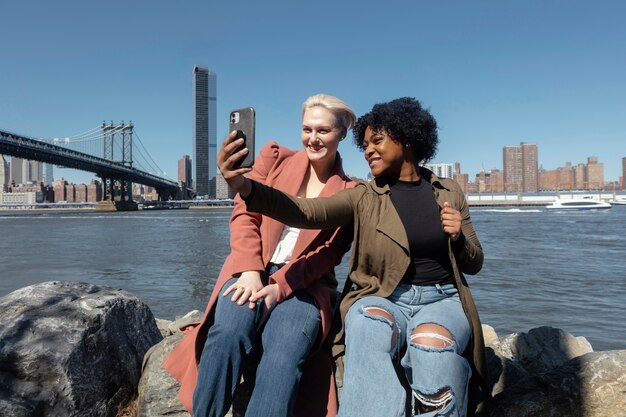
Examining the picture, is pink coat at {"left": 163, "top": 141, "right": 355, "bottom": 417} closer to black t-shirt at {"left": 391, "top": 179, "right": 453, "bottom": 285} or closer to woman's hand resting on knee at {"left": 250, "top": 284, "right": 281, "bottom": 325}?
woman's hand resting on knee at {"left": 250, "top": 284, "right": 281, "bottom": 325}

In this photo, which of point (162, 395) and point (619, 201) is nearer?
point (162, 395)

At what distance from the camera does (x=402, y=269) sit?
176 cm

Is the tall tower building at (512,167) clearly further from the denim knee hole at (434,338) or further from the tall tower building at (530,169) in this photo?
the denim knee hole at (434,338)

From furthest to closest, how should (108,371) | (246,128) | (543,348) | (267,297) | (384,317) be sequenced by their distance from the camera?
(543,348), (108,371), (267,297), (384,317), (246,128)

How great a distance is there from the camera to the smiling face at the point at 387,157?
198 cm

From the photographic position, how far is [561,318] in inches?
217

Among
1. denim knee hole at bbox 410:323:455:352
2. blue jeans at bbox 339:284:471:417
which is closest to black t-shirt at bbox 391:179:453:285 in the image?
blue jeans at bbox 339:284:471:417

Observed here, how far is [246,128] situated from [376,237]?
0.62m

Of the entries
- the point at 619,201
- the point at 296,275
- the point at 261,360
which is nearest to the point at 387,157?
the point at 296,275

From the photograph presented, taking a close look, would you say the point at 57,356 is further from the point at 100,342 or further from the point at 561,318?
the point at 561,318

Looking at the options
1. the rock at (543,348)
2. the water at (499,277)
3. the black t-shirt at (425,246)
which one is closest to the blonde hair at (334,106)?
the black t-shirt at (425,246)

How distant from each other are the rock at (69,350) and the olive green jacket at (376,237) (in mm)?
962

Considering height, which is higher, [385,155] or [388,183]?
[385,155]

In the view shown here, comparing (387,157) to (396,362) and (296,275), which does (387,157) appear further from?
(396,362)
